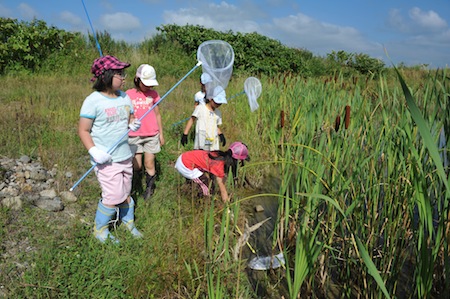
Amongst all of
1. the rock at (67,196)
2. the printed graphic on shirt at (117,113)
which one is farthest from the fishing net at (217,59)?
the rock at (67,196)

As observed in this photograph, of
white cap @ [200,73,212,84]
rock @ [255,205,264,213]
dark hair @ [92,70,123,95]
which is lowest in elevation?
rock @ [255,205,264,213]

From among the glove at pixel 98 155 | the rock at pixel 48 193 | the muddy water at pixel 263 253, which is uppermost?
the glove at pixel 98 155

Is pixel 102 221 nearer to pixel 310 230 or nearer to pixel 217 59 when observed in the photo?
pixel 310 230

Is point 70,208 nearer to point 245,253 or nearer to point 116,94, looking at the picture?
point 116,94

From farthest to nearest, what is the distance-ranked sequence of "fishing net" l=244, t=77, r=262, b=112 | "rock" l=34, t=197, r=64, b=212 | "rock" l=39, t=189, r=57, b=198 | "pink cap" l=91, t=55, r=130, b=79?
"fishing net" l=244, t=77, r=262, b=112, "rock" l=39, t=189, r=57, b=198, "rock" l=34, t=197, r=64, b=212, "pink cap" l=91, t=55, r=130, b=79

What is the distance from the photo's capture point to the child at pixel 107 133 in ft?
8.71

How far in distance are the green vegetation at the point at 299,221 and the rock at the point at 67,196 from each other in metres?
0.08

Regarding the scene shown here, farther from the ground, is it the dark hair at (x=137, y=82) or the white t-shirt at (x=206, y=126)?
the dark hair at (x=137, y=82)

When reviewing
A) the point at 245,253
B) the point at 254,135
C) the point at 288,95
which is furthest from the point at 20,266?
the point at 288,95

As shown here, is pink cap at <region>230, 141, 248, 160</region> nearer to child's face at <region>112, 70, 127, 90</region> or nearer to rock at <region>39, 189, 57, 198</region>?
child's face at <region>112, 70, 127, 90</region>

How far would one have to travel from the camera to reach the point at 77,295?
7.33 ft

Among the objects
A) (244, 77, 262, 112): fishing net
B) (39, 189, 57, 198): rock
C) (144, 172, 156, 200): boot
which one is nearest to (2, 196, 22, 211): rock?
(39, 189, 57, 198): rock

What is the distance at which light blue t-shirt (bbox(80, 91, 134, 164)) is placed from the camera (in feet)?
8.72

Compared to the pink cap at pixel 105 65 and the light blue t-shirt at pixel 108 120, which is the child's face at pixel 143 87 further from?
the pink cap at pixel 105 65
